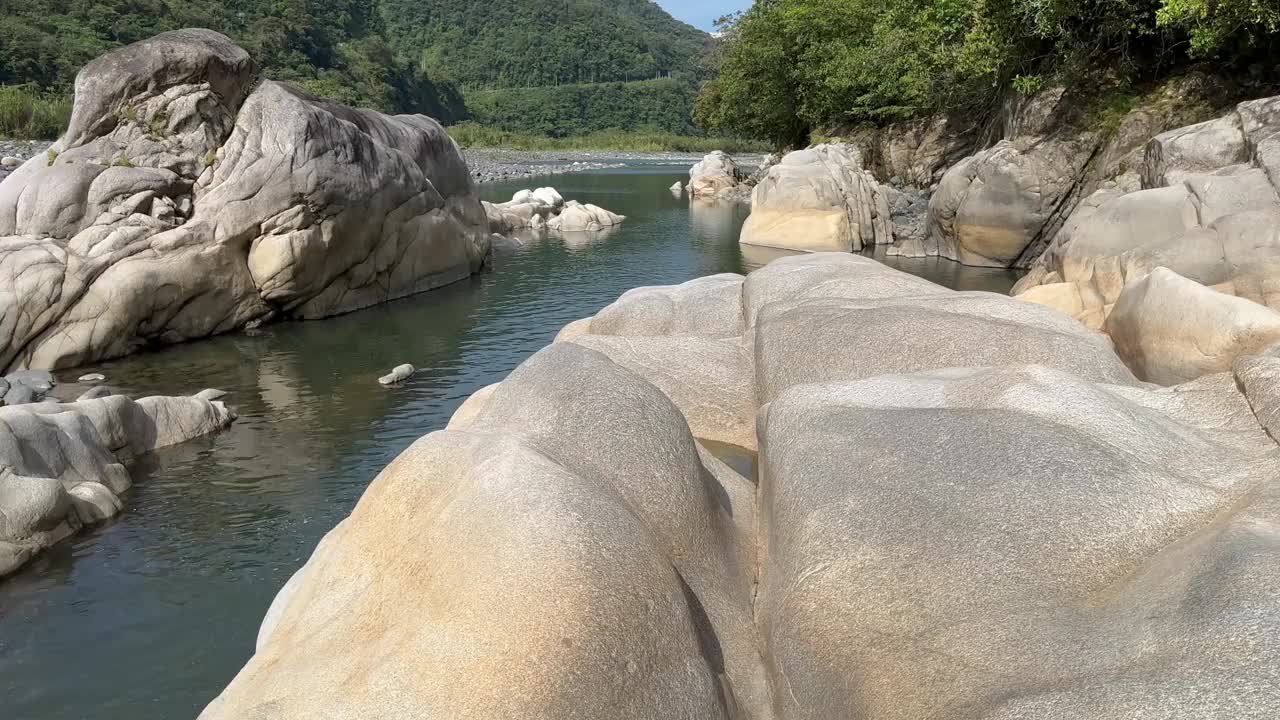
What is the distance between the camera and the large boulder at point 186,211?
1934 centimetres

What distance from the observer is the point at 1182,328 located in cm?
1041

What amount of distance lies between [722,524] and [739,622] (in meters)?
1.11

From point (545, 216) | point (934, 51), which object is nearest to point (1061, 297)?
point (934, 51)

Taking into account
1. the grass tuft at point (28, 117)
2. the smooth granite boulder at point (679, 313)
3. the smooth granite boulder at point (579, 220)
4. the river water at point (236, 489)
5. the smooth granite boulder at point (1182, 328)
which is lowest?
the river water at point (236, 489)

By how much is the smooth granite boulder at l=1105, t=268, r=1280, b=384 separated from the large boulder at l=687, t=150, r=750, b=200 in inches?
1811

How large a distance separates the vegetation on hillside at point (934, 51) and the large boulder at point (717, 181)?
2.50 metres

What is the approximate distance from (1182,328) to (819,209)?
83.6ft

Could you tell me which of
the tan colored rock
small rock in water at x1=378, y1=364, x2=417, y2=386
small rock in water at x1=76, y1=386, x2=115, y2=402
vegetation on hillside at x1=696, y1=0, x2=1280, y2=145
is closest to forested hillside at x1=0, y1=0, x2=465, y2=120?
vegetation on hillside at x1=696, y1=0, x2=1280, y2=145

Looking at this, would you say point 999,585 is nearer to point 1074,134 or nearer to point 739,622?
point 739,622

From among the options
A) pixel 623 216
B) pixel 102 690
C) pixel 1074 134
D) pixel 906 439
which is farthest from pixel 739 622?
pixel 623 216

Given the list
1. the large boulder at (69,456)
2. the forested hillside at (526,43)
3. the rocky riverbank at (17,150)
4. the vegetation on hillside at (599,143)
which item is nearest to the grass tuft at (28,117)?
the rocky riverbank at (17,150)

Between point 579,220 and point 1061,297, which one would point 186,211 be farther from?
point 579,220

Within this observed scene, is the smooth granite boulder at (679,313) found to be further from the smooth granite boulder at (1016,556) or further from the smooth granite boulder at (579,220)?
the smooth granite boulder at (579,220)

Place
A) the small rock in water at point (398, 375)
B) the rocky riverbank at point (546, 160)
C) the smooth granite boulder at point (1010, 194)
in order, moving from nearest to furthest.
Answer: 1. the small rock in water at point (398, 375)
2. the smooth granite boulder at point (1010, 194)
3. the rocky riverbank at point (546, 160)
